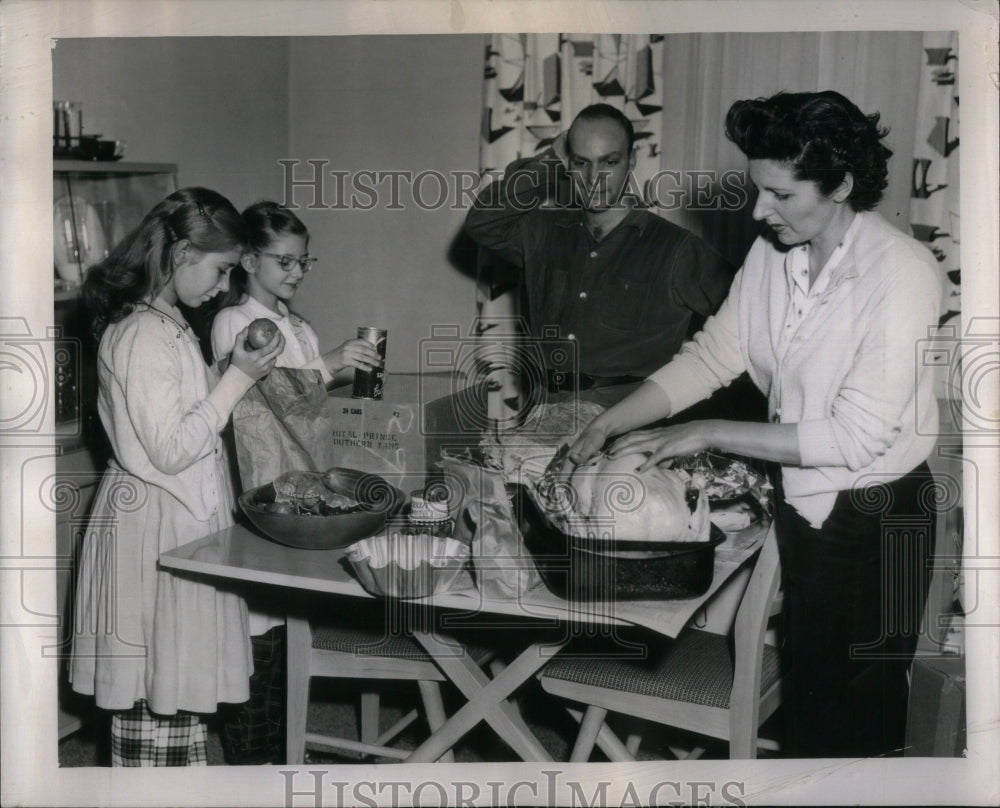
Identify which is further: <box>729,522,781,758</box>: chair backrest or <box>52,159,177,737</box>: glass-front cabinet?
<box>52,159,177,737</box>: glass-front cabinet

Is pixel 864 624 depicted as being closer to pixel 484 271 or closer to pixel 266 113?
pixel 484 271

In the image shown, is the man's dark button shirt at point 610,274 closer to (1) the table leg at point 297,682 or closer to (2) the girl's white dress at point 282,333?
(2) the girl's white dress at point 282,333

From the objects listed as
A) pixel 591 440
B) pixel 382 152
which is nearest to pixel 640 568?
pixel 591 440

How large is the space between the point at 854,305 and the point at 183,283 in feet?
4.40

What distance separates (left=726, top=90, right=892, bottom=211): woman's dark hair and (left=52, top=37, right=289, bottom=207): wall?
3.17 ft

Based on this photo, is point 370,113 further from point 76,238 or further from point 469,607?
point 469,607

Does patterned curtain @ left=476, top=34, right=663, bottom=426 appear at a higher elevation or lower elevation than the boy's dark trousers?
higher

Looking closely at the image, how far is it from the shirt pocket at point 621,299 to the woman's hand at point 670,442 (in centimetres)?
32

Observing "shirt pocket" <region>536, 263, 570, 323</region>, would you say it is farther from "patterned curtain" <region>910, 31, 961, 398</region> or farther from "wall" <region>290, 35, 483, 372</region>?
"patterned curtain" <region>910, 31, 961, 398</region>

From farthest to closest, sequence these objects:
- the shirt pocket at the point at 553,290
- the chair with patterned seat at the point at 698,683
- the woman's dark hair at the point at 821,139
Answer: the shirt pocket at the point at 553,290 < the woman's dark hair at the point at 821,139 < the chair with patterned seat at the point at 698,683

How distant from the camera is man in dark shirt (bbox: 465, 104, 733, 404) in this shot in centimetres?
212

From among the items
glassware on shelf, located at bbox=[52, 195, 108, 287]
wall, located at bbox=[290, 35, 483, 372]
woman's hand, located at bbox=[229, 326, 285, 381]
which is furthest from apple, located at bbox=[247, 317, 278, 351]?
glassware on shelf, located at bbox=[52, 195, 108, 287]

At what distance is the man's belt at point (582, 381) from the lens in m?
2.17

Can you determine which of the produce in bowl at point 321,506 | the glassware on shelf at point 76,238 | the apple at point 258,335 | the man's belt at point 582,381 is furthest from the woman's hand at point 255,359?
the man's belt at point 582,381
